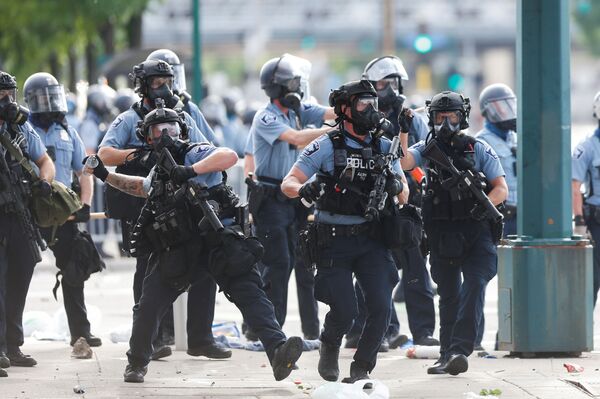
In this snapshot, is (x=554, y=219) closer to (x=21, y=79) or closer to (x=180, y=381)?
(x=180, y=381)

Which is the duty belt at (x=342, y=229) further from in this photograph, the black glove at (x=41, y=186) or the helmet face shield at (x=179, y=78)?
the helmet face shield at (x=179, y=78)

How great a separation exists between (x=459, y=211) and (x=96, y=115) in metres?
11.5

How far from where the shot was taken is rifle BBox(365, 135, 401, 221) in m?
9.79

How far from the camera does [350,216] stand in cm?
1001

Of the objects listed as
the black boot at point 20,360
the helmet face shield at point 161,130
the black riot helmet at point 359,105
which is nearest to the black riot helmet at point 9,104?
the helmet face shield at point 161,130

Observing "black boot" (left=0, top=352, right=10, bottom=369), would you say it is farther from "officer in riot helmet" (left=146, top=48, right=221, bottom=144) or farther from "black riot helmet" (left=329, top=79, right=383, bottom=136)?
"black riot helmet" (left=329, top=79, right=383, bottom=136)

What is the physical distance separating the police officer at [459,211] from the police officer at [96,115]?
34.7ft

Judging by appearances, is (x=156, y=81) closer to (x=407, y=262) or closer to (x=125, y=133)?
(x=125, y=133)

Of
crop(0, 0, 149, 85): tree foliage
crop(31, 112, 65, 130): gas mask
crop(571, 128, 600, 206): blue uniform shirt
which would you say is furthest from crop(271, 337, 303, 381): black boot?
crop(0, 0, 149, 85): tree foliage

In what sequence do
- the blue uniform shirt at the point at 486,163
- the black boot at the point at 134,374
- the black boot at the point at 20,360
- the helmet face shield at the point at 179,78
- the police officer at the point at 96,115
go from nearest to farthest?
the black boot at the point at 134,374 → the blue uniform shirt at the point at 486,163 → the black boot at the point at 20,360 → the helmet face shield at the point at 179,78 → the police officer at the point at 96,115

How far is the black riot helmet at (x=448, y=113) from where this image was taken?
10.6m

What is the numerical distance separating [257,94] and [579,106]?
48.9 metres

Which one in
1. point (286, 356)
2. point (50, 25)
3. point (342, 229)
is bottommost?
point (286, 356)

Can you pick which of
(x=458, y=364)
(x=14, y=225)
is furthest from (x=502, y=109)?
(x=14, y=225)
